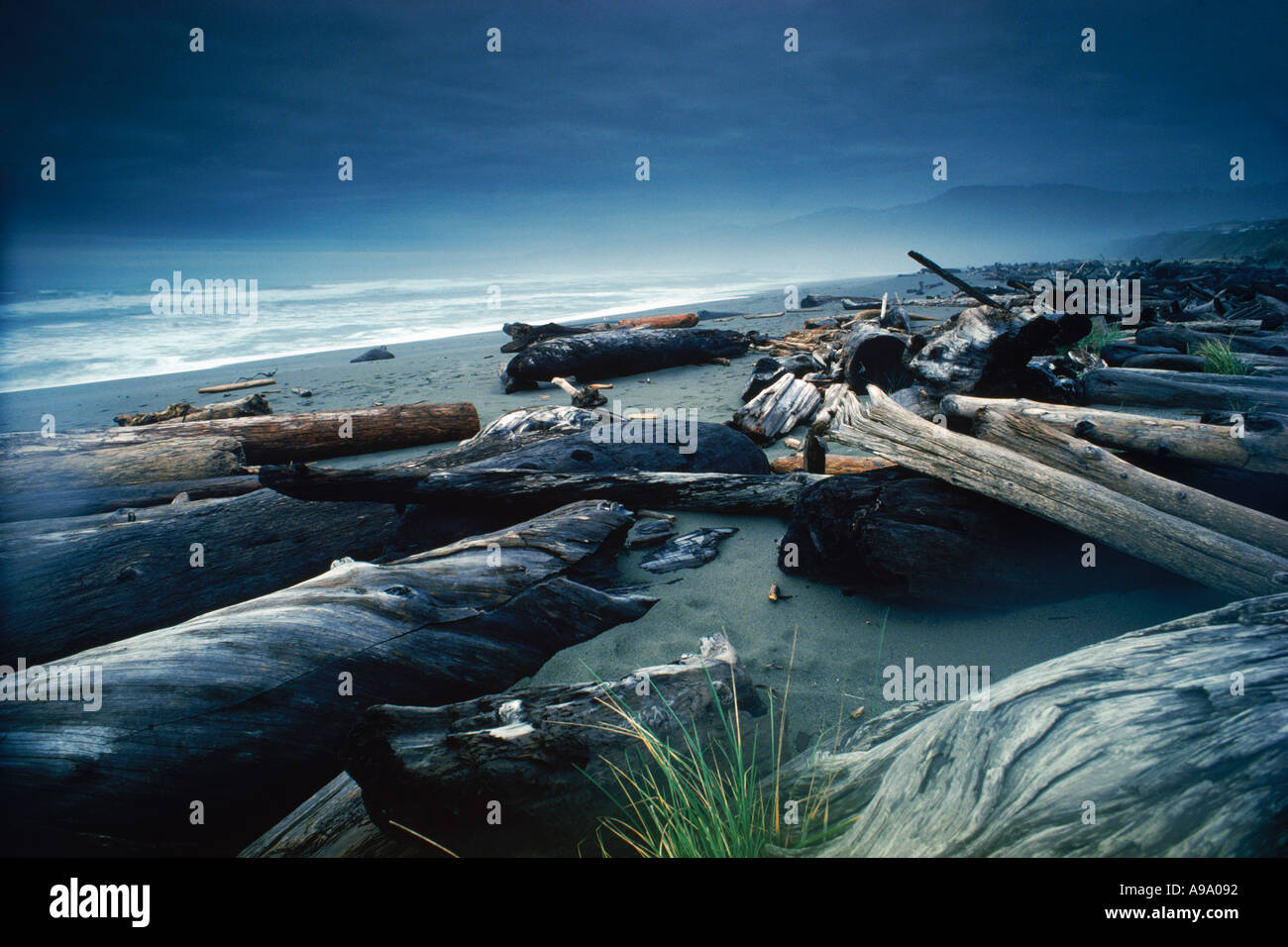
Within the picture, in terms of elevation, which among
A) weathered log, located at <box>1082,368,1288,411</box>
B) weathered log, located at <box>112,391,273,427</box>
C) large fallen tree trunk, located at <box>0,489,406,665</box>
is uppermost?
weathered log, located at <box>112,391,273,427</box>

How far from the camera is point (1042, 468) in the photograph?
2.94 metres

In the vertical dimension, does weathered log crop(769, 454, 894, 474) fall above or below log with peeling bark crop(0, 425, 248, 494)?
below

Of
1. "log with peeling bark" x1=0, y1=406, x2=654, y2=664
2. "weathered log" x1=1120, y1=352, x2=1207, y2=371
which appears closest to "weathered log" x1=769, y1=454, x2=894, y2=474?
"log with peeling bark" x1=0, y1=406, x2=654, y2=664

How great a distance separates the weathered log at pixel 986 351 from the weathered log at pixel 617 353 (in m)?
5.91

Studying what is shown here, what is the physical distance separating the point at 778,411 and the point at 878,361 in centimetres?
207

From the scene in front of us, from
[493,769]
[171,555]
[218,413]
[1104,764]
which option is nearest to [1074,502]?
[1104,764]

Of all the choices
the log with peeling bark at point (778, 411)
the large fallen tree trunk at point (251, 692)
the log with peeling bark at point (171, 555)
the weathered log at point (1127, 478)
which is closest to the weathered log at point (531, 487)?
the log with peeling bark at point (171, 555)

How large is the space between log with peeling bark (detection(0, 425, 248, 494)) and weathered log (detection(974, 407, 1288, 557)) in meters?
6.56

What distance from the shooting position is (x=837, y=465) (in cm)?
531

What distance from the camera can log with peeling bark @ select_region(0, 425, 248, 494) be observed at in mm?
5070

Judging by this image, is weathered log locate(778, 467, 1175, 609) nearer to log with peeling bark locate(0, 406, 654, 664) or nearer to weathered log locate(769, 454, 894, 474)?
weathered log locate(769, 454, 894, 474)

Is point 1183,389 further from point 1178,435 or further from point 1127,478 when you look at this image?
point 1127,478
